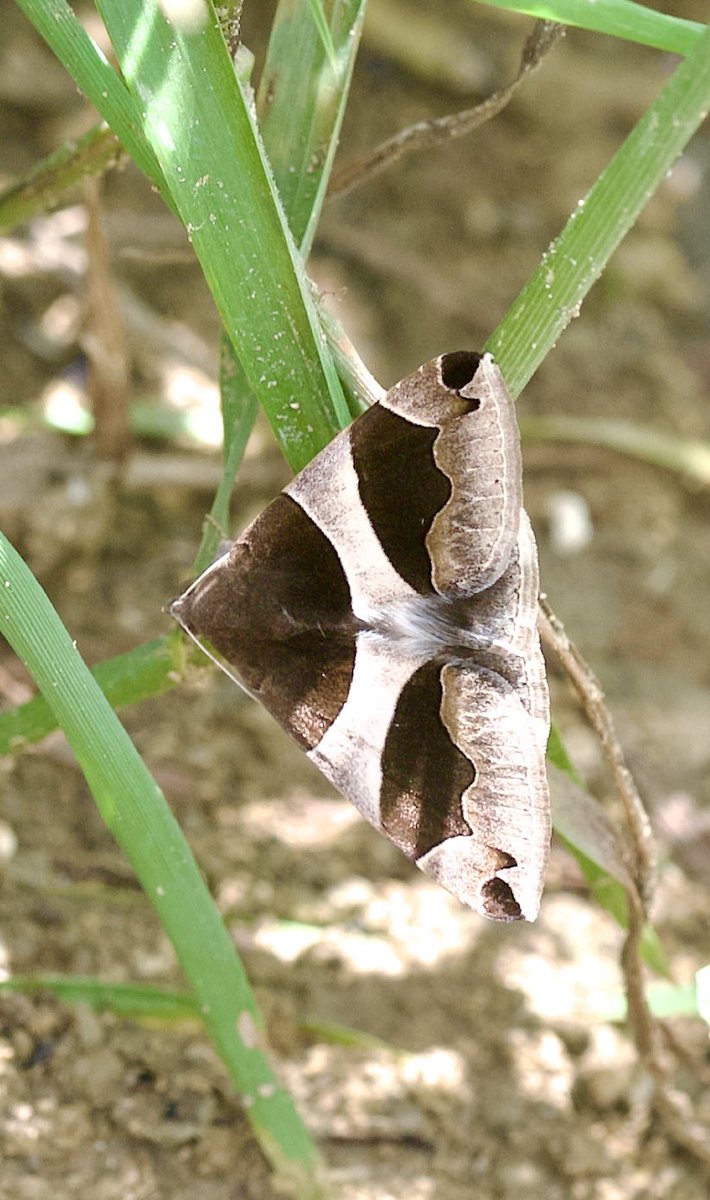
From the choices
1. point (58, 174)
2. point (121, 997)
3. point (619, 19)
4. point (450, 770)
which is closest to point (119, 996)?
point (121, 997)

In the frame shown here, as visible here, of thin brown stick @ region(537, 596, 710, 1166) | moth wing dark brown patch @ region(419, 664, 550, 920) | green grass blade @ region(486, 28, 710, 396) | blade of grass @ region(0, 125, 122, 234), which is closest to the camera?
green grass blade @ region(486, 28, 710, 396)

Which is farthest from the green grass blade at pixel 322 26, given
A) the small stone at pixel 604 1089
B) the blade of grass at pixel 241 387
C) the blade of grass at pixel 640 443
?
the blade of grass at pixel 640 443

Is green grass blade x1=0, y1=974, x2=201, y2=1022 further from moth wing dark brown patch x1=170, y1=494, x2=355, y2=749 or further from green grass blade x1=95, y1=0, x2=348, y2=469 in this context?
green grass blade x1=95, y1=0, x2=348, y2=469

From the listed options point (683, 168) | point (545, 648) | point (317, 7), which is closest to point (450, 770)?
point (317, 7)

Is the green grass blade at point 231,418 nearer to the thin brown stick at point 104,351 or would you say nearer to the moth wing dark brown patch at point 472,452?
the moth wing dark brown patch at point 472,452

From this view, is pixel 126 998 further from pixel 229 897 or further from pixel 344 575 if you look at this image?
pixel 344 575

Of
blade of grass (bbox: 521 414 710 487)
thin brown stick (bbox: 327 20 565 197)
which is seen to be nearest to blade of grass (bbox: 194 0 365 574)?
thin brown stick (bbox: 327 20 565 197)
